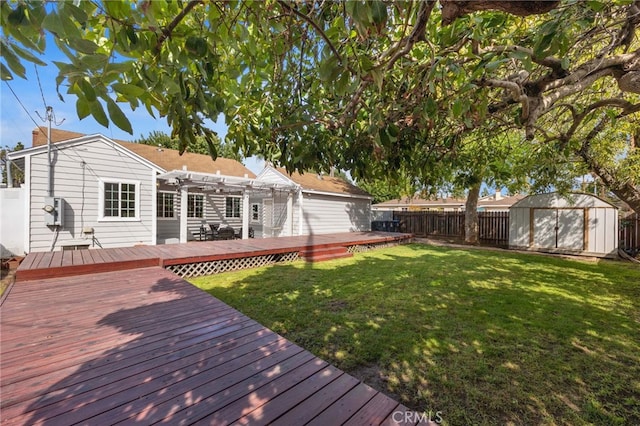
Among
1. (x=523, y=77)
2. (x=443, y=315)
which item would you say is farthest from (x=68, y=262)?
(x=523, y=77)

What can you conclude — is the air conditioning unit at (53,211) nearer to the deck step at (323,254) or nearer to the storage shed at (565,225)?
the deck step at (323,254)

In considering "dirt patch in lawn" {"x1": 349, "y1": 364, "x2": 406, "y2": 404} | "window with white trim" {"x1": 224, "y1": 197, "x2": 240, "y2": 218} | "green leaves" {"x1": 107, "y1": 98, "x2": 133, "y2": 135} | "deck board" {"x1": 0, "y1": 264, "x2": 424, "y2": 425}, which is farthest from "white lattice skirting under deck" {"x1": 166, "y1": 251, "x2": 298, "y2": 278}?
"green leaves" {"x1": 107, "y1": 98, "x2": 133, "y2": 135}

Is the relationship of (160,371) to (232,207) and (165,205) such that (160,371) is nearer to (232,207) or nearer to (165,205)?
(165,205)

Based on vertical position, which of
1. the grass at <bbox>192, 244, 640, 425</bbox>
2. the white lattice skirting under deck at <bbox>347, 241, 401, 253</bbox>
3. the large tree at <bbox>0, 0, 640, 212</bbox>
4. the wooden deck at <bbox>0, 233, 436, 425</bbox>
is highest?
the large tree at <bbox>0, 0, 640, 212</bbox>

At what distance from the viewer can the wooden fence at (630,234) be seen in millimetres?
10328

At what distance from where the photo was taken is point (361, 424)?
1674 mm

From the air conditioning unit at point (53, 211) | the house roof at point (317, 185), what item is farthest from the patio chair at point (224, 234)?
the air conditioning unit at point (53, 211)

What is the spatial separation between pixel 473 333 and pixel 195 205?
38.3ft

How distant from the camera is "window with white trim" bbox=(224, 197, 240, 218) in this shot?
13.6 m

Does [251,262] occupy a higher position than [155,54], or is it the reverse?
[155,54]

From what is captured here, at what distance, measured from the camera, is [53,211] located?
7965mm

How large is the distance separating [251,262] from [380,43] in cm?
689

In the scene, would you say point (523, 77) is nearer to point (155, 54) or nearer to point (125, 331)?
point (155, 54)

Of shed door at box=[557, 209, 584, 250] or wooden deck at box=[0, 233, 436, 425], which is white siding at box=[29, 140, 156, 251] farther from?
shed door at box=[557, 209, 584, 250]
